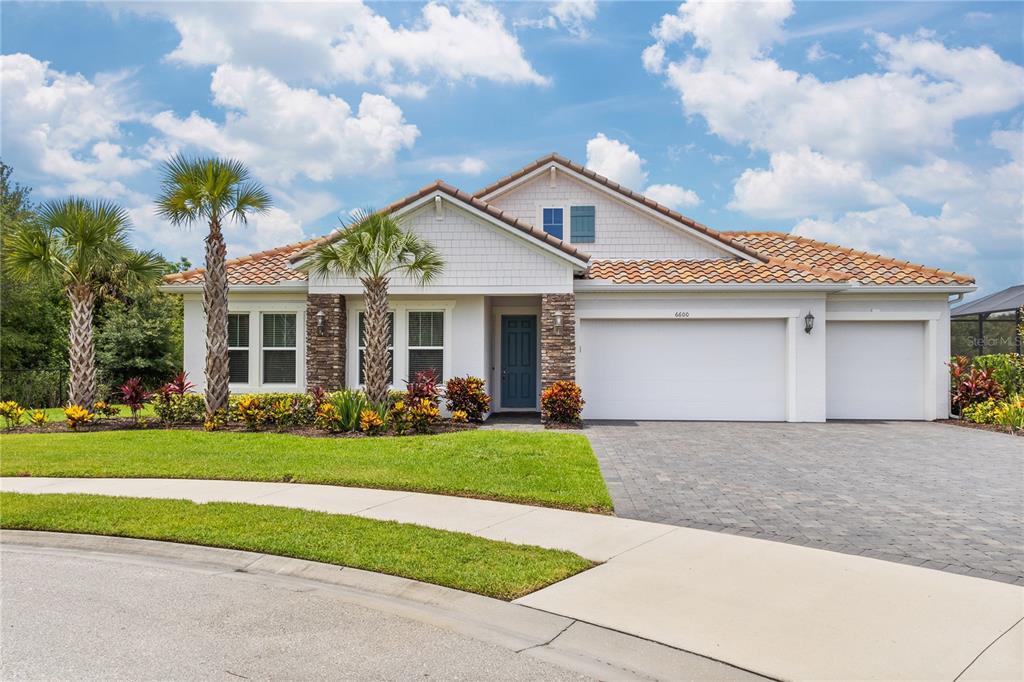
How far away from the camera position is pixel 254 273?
686 inches

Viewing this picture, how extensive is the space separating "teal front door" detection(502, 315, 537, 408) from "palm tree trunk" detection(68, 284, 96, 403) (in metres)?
9.50

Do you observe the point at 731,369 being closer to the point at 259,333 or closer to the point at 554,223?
the point at 554,223

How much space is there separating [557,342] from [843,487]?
7763mm

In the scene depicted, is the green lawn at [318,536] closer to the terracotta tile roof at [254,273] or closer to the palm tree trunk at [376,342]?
the palm tree trunk at [376,342]

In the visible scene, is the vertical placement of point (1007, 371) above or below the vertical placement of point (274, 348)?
below

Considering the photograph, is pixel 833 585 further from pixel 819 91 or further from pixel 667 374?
pixel 819 91

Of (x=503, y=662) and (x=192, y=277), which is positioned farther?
(x=192, y=277)

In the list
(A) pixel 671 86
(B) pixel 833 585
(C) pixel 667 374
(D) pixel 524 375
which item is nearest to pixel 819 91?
(A) pixel 671 86

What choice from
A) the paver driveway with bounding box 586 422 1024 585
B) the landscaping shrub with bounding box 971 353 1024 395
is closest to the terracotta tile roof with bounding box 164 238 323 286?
the paver driveway with bounding box 586 422 1024 585

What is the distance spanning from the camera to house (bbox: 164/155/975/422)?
16094mm

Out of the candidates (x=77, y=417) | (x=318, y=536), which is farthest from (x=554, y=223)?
(x=318, y=536)

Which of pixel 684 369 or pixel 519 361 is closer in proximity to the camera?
pixel 684 369

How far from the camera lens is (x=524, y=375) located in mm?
18125

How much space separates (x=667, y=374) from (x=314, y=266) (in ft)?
28.7
